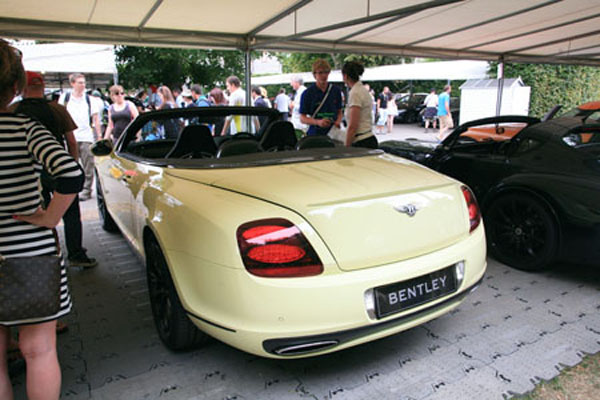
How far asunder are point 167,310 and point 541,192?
301 cm

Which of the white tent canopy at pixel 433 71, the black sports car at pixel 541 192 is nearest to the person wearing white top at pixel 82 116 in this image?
the black sports car at pixel 541 192

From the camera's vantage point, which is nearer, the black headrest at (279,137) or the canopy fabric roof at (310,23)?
the black headrest at (279,137)

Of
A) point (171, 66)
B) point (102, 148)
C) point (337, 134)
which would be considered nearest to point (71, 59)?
point (171, 66)

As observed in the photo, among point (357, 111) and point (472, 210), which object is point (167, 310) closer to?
point (472, 210)

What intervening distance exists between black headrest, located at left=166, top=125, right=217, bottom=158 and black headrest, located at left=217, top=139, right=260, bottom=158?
9.9 inches

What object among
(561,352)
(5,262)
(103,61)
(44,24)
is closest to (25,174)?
(5,262)

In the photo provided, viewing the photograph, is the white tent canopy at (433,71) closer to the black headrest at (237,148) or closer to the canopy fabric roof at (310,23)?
the canopy fabric roof at (310,23)

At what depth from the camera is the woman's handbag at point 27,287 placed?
1.62 m

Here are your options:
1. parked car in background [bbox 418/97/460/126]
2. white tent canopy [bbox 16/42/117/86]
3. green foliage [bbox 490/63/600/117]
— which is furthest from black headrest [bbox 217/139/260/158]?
parked car in background [bbox 418/97/460/126]

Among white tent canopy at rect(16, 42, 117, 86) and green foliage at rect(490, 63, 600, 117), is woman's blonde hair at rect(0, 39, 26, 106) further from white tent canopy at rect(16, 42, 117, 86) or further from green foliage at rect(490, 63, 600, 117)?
green foliage at rect(490, 63, 600, 117)

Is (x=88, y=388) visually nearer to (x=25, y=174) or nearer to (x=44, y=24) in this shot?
(x=25, y=174)

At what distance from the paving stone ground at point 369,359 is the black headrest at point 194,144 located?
3.81 feet

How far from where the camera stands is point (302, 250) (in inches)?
80.7

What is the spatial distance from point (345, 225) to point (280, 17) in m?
5.44
